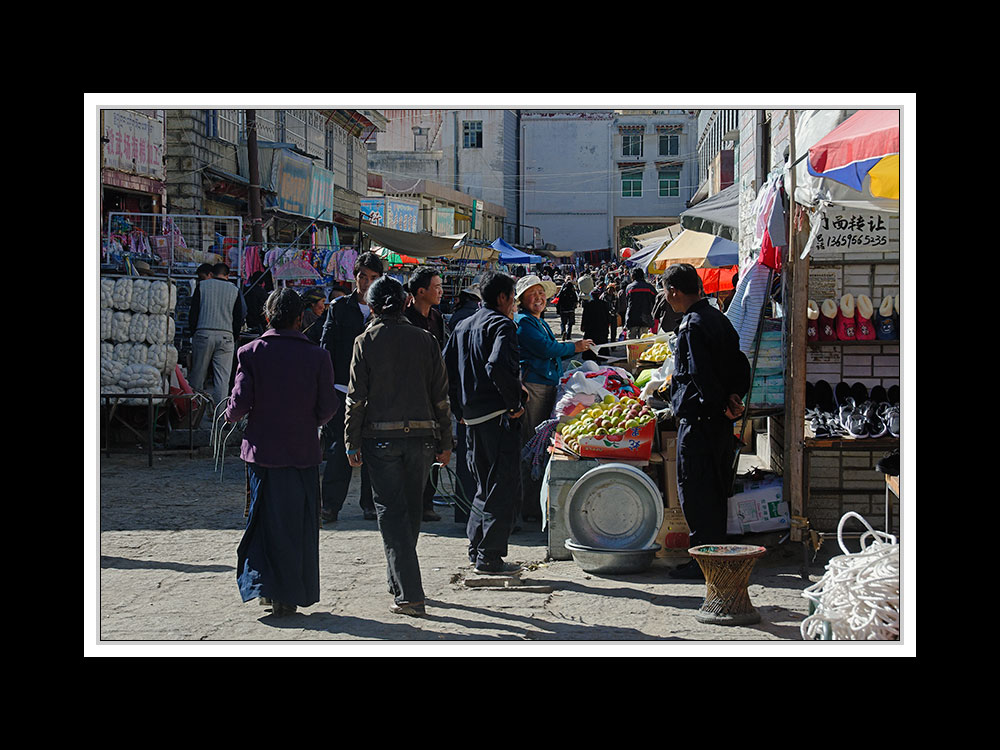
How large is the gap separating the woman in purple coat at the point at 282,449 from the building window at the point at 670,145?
50865 millimetres

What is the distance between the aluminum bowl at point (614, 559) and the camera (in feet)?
22.1

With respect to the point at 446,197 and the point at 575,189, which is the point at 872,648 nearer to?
the point at 446,197

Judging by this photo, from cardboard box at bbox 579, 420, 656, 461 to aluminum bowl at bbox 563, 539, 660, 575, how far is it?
0.62 meters

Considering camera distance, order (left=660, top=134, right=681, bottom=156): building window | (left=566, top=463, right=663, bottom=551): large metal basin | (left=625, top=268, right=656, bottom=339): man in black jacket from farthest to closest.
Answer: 1. (left=660, top=134, right=681, bottom=156): building window
2. (left=625, top=268, right=656, bottom=339): man in black jacket
3. (left=566, top=463, right=663, bottom=551): large metal basin

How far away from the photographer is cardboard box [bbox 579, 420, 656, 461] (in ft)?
23.0

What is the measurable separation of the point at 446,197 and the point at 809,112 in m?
34.0

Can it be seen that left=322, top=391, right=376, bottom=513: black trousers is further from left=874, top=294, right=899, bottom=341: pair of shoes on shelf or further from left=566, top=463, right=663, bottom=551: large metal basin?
left=874, top=294, right=899, bottom=341: pair of shoes on shelf

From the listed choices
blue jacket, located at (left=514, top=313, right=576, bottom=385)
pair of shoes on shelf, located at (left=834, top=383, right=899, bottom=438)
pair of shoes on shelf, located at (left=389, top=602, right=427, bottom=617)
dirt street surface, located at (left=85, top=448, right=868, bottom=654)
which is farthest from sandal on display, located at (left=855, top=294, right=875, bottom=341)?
pair of shoes on shelf, located at (left=389, top=602, right=427, bottom=617)

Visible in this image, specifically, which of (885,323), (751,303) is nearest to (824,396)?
(885,323)

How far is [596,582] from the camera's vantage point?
21.7ft

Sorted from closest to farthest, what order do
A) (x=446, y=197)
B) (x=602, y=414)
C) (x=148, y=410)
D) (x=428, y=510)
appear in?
(x=602, y=414) < (x=428, y=510) < (x=148, y=410) < (x=446, y=197)

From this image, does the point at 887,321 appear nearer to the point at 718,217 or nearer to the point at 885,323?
the point at 885,323

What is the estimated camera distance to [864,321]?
7.50m
